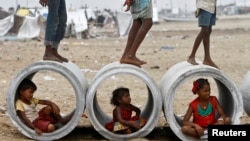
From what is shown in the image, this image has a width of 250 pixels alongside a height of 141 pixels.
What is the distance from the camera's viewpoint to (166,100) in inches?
265

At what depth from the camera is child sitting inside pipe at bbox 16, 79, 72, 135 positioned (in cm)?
687

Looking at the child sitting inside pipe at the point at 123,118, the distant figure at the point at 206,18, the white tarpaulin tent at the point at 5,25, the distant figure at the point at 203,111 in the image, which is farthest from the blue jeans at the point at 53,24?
the white tarpaulin tent at the point at 5,25

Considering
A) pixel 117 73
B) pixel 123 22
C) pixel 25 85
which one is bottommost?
pixel 123 22

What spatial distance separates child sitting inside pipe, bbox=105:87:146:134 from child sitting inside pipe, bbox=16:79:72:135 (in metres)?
0.72

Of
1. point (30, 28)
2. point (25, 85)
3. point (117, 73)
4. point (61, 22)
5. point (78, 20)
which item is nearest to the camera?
point (117, 73)

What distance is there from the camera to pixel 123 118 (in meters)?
7.08

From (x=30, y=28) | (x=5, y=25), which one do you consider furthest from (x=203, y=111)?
(x=5, y=25)

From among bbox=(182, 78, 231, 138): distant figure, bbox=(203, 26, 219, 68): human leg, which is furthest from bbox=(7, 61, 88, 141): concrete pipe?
bbox=(203, 26, 219, 68): human leg

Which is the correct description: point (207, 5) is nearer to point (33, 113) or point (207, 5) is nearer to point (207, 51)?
point (207, 51)

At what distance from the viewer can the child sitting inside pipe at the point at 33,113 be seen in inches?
271

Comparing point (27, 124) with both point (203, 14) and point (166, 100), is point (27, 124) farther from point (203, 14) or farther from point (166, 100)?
point (203, 14)

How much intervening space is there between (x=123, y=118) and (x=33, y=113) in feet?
3.72

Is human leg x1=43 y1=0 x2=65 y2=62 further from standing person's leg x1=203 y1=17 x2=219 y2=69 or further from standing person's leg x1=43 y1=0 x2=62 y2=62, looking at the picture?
standing person's leg x1=203 y1=17 x2=219 y2=69

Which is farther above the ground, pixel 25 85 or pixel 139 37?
pixel 139 37
